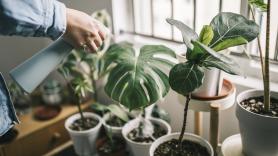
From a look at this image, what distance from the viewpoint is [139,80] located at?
1078 mm

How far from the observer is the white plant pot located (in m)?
1.09

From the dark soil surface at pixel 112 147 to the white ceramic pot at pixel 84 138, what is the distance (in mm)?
51

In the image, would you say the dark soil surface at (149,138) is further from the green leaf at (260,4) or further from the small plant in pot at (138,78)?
the green leaf at (260,4)

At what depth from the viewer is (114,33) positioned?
5.92ft

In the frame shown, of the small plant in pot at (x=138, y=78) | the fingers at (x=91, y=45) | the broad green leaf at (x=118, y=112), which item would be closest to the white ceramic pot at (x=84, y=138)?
the broad green leaf at (x=118, y=112)

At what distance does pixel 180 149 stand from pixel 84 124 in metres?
0.59

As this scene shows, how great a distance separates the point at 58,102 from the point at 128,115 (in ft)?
1.49

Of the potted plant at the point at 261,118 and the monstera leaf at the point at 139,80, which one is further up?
the monstera leaf at the point at 139,80

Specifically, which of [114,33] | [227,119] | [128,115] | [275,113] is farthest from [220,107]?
[114,33]

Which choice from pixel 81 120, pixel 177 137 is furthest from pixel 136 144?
pixel 81 120

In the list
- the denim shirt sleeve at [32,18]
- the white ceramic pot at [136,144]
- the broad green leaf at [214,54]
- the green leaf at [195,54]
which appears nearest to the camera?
the denim shirt sleeve at [32,18]

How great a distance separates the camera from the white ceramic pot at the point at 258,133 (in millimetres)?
947

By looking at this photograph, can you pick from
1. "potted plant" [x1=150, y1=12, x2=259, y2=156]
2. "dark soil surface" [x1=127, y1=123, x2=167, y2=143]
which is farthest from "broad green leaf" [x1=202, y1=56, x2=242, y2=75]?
"dark soil surface" [x1=127, y1=123, x2=167, y2=143]

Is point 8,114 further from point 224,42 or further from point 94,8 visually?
point 94,8
